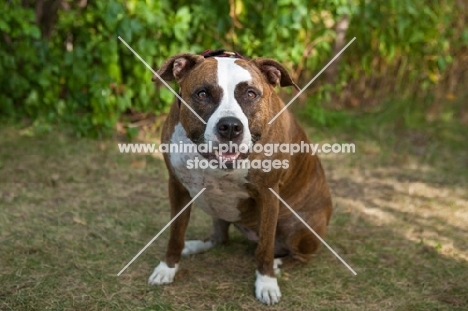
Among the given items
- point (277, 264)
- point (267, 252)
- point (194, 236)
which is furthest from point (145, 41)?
point (267, 252)

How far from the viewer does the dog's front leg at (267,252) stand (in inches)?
126

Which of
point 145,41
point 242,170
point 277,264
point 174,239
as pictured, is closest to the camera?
point 242,170

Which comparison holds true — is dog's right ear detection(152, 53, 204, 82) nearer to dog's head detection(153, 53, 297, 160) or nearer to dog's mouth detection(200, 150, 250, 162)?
dog's head detection(153, 53, 297, 160)

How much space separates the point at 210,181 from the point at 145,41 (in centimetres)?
248

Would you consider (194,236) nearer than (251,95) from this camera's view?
No

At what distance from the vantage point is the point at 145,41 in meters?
5.22

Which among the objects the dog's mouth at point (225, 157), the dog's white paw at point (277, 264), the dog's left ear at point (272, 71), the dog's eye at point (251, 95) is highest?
the dog's left ear at point (272, 71)

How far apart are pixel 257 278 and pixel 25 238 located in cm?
162

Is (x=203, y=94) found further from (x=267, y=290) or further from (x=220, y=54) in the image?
(x=267, y=290)

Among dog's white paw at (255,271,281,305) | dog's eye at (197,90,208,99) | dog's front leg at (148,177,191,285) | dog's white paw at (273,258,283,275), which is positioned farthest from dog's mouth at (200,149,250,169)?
dog's white paw at (273,258,283,275)

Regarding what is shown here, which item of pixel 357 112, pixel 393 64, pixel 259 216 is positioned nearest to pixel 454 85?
pixel 393 64

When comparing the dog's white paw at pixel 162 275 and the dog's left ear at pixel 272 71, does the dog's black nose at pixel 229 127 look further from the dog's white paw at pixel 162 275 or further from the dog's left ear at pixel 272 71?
the dog's white paw at pixel 162 275

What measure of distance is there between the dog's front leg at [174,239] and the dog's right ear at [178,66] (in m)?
0.63

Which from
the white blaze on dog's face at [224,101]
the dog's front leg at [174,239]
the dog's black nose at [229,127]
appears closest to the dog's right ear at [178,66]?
the white blaze on dog's face at [224,101]
